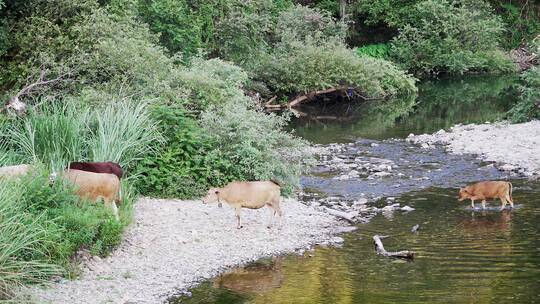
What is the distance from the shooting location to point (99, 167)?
42.5 feet

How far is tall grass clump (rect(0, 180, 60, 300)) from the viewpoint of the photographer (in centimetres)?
948

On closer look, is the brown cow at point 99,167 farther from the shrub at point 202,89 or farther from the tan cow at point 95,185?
the shrub at point 202,89

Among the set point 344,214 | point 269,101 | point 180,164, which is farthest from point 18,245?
point 269,101

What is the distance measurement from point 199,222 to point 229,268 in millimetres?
2123

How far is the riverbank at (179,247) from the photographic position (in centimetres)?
1037

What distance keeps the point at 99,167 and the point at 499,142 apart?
13.3 meters

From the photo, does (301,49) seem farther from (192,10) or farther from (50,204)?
(50,204)

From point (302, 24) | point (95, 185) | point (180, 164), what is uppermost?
point (95, 185)

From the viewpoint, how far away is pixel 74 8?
66.3ft

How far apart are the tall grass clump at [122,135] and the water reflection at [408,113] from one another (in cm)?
1079

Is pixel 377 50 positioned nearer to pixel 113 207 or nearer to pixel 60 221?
pixel 113 207

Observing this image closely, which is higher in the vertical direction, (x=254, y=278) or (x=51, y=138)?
(x=51, y=138)

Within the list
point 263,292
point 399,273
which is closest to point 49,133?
point 263,292

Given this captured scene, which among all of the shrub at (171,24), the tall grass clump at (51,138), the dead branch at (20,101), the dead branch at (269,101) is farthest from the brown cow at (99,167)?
the dead branch at (269,101)
